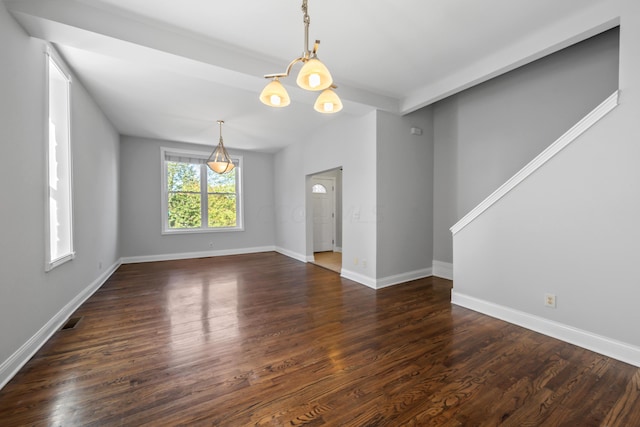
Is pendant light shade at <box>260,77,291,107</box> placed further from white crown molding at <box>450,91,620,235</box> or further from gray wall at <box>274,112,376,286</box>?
white crown molding at <box>450,91,620,235</box>

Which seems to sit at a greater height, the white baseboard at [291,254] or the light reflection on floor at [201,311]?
the white baseboard at [291,254]

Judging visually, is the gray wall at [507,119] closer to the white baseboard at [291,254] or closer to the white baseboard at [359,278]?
the white baseboard at [359,278]

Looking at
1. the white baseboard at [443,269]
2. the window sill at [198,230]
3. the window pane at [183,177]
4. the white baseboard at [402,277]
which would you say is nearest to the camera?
the white baseboard at [402,277]

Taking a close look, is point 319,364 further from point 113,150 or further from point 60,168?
point 113,150

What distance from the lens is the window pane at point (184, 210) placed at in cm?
657

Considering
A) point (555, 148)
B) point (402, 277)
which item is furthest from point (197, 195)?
point (555, 148)

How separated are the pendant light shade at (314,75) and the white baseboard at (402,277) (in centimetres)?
312

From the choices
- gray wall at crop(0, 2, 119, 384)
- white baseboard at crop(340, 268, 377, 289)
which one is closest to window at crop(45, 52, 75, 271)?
gray wall at crop(0, 2, 119, 384)

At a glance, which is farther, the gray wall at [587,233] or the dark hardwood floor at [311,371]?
the gray wall at [587,233]

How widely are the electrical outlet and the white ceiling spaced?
2362mm

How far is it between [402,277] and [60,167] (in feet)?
15.3

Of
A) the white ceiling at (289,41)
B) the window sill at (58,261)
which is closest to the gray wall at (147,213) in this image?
the white ceiling at (289,41)

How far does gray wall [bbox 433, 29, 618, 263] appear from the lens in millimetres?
2961

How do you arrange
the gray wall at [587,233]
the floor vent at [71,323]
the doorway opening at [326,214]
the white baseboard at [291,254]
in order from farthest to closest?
the doorway opening at [326,214]
the white baseboard at [291,254]
the floor vent at [71,323]
the gray wall at [587,233]
